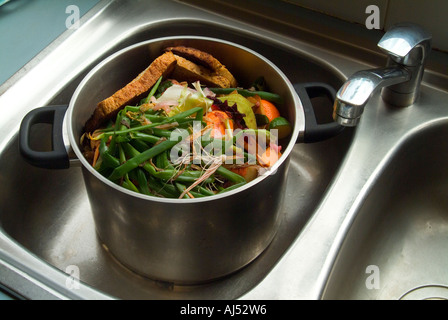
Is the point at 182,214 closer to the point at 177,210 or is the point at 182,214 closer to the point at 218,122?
the point at 177,210

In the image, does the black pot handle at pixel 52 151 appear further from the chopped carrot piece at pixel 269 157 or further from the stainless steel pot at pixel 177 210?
the chopped carrot piece at pixel 269 157

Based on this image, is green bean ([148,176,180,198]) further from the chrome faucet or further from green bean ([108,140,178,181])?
the chrome faucet

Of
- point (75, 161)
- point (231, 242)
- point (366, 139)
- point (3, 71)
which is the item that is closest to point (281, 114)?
point (366, 139)

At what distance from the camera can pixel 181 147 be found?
72cm

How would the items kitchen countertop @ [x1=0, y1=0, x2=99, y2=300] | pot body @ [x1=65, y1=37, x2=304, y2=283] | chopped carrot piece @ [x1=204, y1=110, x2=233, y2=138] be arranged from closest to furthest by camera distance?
pot body @ [x1=65, y1=37, x2=304, y2=283], chopped carrot piece @ [x1=204, y1=110, x2=233, y2=138], kitchen countertop @ [x1=0, y1=0, x2=99, y2=300]

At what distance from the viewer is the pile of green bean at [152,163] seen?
691 millimetres

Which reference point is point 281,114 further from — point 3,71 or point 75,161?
point 3,71

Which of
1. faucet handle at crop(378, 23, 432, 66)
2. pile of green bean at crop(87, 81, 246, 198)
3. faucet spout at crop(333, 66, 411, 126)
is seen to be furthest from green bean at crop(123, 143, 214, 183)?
faucet handle at crop(378, 23, 432, 66)

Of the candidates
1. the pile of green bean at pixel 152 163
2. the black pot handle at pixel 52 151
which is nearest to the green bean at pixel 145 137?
the pile of green bean at pixel 152 163

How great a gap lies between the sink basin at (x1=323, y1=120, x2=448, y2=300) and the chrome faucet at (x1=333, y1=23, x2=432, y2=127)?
0.08 metres

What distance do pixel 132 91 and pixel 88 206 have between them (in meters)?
0.26

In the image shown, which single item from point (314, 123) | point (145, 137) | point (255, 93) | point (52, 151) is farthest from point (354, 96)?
point (52, 151)

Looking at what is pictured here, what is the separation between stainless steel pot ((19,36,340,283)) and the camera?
64 centimetres

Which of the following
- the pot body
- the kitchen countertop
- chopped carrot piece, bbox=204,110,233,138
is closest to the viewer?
the pot body
